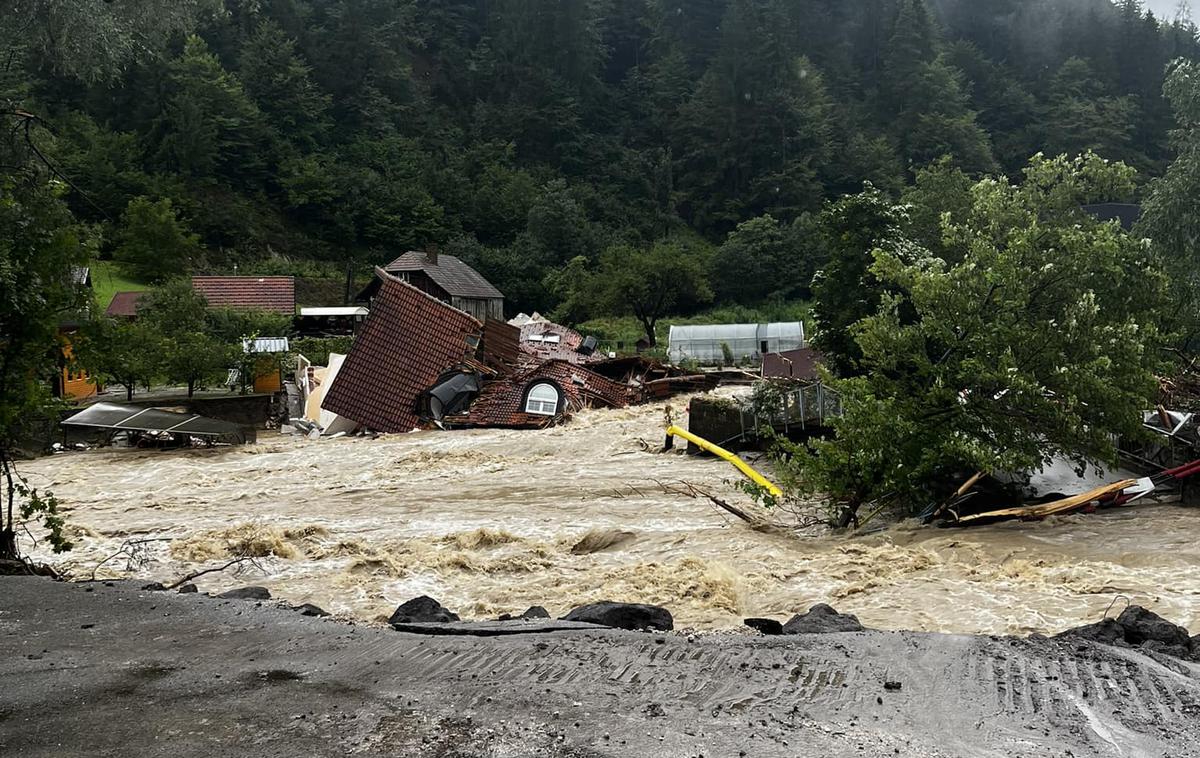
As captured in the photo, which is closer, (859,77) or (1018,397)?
(1018,397)

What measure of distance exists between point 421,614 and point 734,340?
4333cm

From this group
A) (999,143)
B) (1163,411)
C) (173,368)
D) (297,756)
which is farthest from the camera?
(999,143)

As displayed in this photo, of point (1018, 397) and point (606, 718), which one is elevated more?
point (1018, 397)

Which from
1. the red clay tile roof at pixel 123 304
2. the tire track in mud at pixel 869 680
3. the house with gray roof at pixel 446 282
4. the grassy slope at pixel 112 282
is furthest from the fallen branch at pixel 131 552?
the house with gray roof at pixel 446 282

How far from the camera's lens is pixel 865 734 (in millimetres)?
5332

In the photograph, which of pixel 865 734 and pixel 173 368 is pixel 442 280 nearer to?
pixel 173 368

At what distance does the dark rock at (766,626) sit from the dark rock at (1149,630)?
2639mm

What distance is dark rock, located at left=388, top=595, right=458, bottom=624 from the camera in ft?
27.3

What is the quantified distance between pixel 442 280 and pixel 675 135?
45728 mm

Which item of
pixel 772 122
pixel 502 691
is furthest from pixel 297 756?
pixel 772 122

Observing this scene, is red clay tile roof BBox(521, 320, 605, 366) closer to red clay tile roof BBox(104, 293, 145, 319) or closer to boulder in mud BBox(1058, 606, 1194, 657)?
red clay tile roof BBox(104, 293, 145, 319)

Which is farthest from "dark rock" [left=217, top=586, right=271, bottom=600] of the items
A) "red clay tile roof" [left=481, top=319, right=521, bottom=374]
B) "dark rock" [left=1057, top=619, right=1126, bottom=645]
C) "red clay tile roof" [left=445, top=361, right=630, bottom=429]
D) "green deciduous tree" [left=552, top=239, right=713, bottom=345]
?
"green deciduous tree" [left=552, top=239, right=713, bottom=345]

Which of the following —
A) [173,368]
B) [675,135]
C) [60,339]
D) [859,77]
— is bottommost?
[173,368]

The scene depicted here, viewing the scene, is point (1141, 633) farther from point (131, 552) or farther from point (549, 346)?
point (549, 346)
